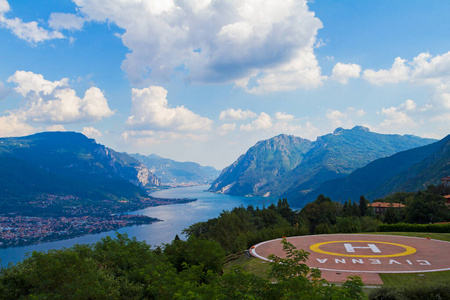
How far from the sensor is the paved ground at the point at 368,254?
22312mm

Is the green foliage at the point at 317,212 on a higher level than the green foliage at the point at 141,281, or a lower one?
lower

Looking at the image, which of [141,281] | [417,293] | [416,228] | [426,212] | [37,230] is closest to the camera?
[417,293]

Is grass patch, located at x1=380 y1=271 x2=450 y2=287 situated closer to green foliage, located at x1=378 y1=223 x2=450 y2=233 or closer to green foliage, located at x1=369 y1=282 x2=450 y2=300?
green foliage, located at x1=369 y1=282 x2=450 y2=300

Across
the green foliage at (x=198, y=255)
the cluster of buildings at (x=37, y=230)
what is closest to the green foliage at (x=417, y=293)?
the green foliage at (x=198, y=255)

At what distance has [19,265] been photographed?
1920 cm

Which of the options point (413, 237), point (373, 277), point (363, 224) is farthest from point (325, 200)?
point (373, 277)

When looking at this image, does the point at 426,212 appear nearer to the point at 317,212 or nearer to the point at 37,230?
the point at 317,212

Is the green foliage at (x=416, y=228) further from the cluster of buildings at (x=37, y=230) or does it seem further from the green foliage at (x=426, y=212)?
the cluster of buildings at (x=37, y=230)

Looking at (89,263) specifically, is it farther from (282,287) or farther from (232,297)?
(282,287)

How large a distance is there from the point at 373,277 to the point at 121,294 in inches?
664

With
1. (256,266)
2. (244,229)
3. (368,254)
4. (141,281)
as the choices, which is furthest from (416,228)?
(141,281)

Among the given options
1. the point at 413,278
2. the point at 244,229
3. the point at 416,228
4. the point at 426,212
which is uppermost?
the point at 426,212

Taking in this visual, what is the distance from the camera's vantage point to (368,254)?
27.9 m

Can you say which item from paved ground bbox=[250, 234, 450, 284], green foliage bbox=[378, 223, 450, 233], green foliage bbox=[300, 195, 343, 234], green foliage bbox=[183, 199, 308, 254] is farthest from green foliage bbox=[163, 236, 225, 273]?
green foliage bbox=[300, 195, 343, 234]
